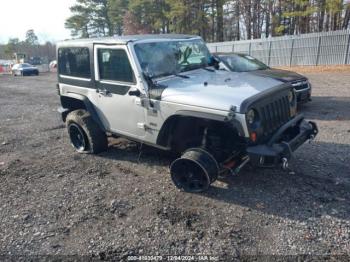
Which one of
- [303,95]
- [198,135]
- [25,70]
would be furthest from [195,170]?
[25,70]

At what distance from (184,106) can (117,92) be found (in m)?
1.36

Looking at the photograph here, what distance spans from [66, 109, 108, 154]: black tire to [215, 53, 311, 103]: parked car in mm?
3948

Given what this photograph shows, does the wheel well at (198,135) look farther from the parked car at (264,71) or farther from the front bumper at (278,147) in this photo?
the parked car at (264,71)

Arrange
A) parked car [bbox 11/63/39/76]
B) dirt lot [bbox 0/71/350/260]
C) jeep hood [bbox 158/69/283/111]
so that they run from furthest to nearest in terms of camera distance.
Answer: parked car [bbox 11/63/39/76] → jeep hood [bbox 158/69/283/111] → dirt lot [bbox 0/71/350/260]

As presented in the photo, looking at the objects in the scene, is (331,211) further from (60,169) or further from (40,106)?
(40,106)

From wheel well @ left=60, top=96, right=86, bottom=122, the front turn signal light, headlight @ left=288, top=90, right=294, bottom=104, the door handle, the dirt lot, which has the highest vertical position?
the door handle

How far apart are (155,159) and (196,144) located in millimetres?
1295

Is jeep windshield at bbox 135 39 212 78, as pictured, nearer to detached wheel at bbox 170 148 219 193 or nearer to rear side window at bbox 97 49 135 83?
rear side window at bbox 97 49 135 83

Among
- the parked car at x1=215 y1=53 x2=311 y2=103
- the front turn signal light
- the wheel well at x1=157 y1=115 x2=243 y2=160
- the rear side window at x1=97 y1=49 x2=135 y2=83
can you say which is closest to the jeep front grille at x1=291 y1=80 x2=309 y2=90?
the parked car at x1=215 y1=53 x2=311 y2=103

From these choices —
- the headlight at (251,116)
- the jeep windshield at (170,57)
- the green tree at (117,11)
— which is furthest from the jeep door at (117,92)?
the green tree at (117,11)

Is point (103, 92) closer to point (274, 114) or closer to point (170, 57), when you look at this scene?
point (170, 57)

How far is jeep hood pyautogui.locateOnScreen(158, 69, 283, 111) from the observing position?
345cm

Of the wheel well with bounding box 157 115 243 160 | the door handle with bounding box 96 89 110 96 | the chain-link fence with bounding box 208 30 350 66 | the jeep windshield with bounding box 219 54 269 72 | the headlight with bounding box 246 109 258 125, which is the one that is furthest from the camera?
the chain-link fence with bounding box 208 30 350 66

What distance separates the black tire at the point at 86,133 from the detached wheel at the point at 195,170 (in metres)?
1.97
